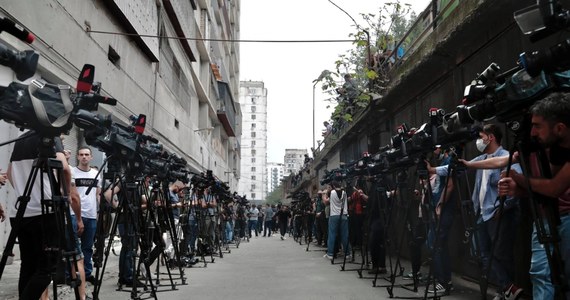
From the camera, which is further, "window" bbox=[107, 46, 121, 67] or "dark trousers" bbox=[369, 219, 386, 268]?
"window" bbox=[107, 46, 121, 67]

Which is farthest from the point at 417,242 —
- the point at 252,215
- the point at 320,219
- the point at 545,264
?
the point at 252,215

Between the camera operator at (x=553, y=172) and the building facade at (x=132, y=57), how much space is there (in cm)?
406

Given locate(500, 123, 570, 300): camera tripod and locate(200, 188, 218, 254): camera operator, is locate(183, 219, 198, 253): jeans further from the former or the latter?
locate(500, 123, 570, 300): camera tripod

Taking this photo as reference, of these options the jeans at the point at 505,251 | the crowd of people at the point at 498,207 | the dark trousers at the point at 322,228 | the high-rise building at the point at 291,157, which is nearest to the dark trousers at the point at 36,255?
the crowd of people at the point at 498,207

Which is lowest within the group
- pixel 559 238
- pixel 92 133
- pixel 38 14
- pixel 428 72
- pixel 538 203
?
pixel 559 238

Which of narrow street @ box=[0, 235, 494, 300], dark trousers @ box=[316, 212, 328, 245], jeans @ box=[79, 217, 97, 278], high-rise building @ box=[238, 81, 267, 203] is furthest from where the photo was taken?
high-rise building @ box=[238, 81, 267, 203]

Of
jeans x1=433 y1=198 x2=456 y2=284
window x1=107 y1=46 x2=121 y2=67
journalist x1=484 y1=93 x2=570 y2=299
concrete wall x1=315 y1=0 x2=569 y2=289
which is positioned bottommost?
jeans x1=433 y1=198 x2=456 y2=284

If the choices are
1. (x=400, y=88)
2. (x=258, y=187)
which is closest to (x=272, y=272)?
(x=400, y=88)

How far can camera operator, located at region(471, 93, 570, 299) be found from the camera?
332cm

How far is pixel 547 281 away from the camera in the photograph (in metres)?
3.66

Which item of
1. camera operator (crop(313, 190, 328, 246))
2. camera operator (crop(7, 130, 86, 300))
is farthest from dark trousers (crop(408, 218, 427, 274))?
camera operator (crop(313, 190, 328, 246))

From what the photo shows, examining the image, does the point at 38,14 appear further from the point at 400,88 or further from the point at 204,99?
the point at 204,99

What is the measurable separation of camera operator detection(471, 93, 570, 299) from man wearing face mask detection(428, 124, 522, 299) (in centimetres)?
124

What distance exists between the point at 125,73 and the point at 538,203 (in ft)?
47.9
